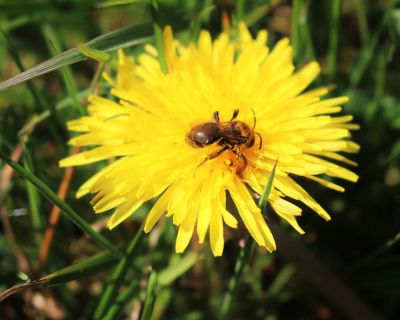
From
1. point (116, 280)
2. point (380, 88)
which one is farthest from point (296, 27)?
point (116, 280)

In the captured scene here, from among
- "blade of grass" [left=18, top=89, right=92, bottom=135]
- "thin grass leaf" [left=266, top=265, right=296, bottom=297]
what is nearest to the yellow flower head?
"blade of grass" [left=18, top=89, right=92, bottom=135]

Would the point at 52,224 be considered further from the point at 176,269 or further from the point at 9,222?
the point at 176,269

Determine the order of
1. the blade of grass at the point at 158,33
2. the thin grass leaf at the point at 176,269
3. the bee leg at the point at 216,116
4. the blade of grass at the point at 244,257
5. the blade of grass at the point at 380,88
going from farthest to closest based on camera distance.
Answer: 1. the blade of grass at the point at 380,88
2. the thin grass leaf at the point at 176,269
3. the blade of grass at the point at 158,33
4. the bee leg at the point at 216,116
5. the blade of grass at the point at 244,257

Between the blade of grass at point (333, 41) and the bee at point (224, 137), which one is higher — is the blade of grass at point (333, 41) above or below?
above

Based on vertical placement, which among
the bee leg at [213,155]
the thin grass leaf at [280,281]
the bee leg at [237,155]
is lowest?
the thin grass leaf at [280,281]

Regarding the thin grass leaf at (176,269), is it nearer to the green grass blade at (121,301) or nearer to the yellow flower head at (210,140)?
the green grass blade at (121,301)

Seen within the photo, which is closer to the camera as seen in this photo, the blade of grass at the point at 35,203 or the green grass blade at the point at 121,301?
the green grass blade at the point at 121,301

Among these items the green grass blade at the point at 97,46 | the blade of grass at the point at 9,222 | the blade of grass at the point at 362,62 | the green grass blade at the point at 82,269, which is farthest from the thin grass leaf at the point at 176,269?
the blade of grass at the point at 362,62

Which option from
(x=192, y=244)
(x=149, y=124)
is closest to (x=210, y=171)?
(x=149, y=124)
